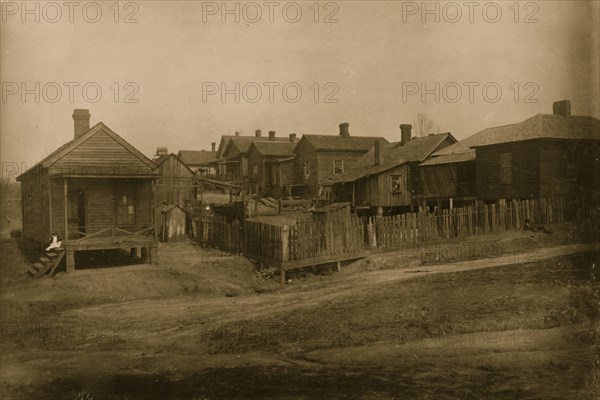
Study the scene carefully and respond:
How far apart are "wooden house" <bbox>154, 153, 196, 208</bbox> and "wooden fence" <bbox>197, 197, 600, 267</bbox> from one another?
1639 centimetres

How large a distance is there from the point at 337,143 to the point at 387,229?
26.2m

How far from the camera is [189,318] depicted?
45.0 feet

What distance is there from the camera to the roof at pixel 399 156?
35406 mm

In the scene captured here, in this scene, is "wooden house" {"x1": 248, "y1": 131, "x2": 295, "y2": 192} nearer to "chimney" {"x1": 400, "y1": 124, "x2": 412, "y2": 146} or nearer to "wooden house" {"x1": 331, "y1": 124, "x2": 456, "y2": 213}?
"chimney" {"x1": 400, "y1": 124, "x2": 412, "y2": 146}

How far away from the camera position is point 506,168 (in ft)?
88.5

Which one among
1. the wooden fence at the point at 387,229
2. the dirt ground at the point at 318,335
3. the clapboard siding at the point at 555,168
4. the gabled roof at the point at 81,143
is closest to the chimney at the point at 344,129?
the clapboard siding at the point at 555,168

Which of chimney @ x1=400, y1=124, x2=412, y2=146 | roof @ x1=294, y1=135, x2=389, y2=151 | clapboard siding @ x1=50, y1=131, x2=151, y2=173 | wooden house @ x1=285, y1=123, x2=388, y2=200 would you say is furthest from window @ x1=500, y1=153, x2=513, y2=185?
roof @ x1=294, y1=135, x2=389, y2=151

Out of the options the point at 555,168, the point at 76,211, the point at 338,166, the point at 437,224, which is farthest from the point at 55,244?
the point at 338,166

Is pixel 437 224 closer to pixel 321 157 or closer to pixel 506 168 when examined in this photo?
pixel 506 168

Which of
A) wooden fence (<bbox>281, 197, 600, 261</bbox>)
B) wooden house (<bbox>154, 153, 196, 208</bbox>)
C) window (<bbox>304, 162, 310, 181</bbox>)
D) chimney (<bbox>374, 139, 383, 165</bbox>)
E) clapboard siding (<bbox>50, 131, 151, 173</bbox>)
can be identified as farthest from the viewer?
window (<bbox>304, 162, 310, 181</bbox>)

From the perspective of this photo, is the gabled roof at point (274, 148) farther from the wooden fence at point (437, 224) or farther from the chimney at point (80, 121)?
the wooden fence at point (437, 224)

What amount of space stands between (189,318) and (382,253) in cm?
1011

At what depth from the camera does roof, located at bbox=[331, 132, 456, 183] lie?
3541 cm

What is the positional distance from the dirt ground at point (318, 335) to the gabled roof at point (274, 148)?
34964 mm
